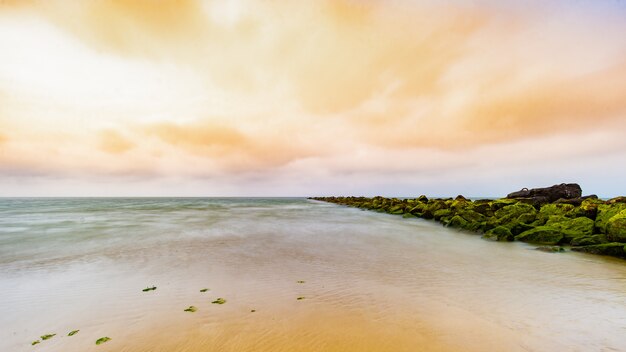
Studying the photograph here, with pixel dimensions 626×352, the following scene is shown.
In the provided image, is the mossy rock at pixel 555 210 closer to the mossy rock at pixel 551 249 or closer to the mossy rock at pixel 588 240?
the mossy rock at pixel 588 240

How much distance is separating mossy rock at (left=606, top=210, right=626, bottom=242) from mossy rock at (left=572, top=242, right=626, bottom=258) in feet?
1.59

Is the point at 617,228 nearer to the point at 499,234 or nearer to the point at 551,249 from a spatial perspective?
the point at 551,249

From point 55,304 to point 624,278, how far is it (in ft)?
45.2

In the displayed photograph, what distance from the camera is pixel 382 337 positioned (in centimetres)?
418

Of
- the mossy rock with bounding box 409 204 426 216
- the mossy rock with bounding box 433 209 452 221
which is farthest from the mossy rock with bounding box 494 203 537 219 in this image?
the mossy rock with bounding box 409 204 426 216

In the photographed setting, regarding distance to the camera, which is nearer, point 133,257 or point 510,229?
point 133,257

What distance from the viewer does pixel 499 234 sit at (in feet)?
44.5

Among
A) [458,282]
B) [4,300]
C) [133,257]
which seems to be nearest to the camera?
[4,300]

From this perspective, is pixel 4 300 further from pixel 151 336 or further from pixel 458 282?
pixel 458 282

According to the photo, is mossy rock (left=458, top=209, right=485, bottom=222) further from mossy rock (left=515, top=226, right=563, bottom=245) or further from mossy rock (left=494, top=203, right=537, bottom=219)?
mossy rock (left=515, top=226, right=563, bottom=245)

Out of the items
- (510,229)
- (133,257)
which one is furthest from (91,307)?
(510,229)

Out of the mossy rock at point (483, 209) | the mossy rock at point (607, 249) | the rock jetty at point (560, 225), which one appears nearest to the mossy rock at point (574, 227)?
the rock jetty at point (560, 225)

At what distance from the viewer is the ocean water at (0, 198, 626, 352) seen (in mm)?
4133

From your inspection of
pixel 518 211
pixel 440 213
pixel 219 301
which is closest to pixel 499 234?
pixel 518 211
